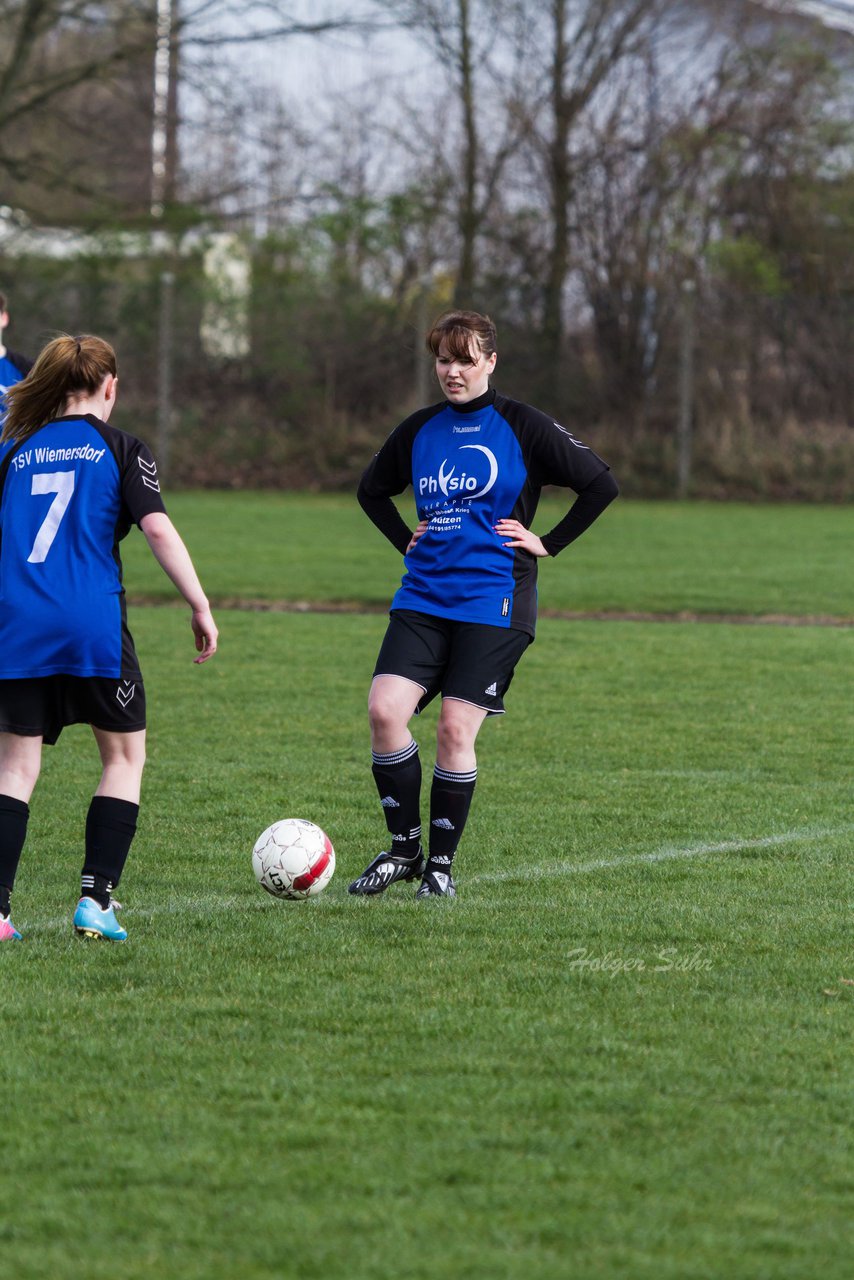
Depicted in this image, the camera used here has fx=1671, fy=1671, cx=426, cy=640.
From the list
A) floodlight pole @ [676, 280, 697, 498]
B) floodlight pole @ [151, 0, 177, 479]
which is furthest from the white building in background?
floodlight pole @ [676, 280, 697, 498]

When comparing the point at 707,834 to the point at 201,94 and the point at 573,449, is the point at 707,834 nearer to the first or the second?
the point at 573,449

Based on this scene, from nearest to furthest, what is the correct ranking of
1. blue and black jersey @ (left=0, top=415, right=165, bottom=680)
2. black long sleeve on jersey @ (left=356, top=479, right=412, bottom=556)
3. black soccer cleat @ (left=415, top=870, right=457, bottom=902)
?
blue and black jersey @ (left=0, top=415, right=165, bottom=680) → black soccer cleat @ (left=415, top=870, right=457, bottom=902) → black long sleeve on jersey @ (left=356, top=479, right=412, bottom=556)

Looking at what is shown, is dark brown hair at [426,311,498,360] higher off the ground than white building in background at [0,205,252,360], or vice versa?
white building in background at [0,205,252,360]

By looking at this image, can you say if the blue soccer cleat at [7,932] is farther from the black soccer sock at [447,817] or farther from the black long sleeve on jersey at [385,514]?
the black long sleeve on jersey at [385,514]

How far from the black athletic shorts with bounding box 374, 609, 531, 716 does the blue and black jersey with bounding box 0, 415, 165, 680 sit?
95cm

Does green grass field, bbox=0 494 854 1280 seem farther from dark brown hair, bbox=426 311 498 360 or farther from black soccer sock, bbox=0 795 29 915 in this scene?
dark brown hair, bbox=426 311 498 360

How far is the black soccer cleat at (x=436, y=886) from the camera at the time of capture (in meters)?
5.03

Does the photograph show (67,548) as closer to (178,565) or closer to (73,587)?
(73,587)

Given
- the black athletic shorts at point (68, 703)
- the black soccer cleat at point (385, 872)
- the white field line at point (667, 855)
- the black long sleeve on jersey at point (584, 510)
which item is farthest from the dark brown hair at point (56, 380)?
the white field line at point (667, 855)

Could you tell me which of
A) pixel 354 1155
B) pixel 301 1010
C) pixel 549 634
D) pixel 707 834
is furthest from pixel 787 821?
pixel 549 634

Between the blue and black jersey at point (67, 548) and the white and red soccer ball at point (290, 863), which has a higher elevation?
the blue and black jersey at point (67, 548)

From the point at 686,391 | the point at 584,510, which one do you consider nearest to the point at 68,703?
the point at 584,510

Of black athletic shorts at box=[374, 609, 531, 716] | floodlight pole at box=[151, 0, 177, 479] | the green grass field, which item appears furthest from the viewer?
floodlight pole at box=[151, 0, 177, 479]

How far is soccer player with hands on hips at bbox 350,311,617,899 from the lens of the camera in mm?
5121
